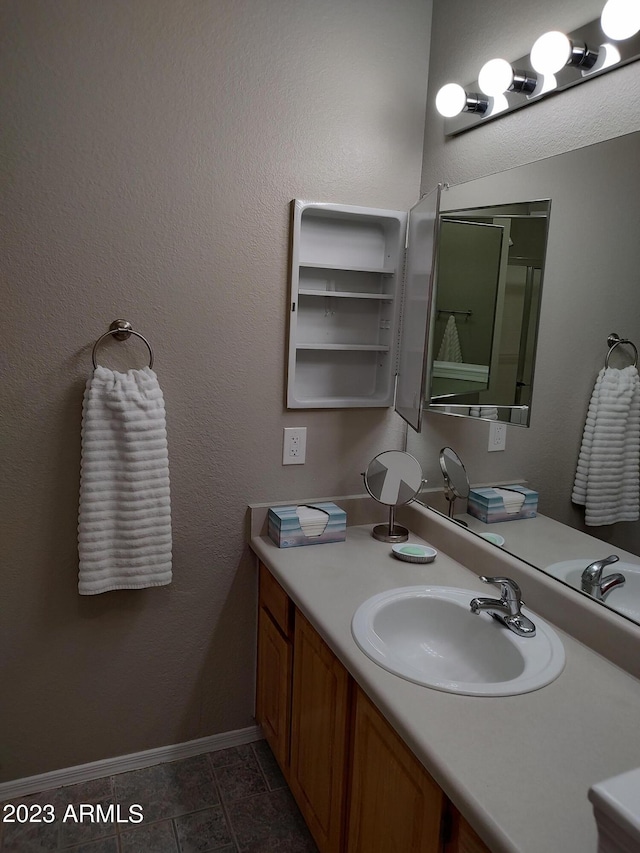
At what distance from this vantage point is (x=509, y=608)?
1386mm

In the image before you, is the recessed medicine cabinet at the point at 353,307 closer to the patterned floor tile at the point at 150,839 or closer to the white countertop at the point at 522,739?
the white countertop at the point at 522,739

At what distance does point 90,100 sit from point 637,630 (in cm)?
187

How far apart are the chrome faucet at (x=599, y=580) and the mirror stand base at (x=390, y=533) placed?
679mm

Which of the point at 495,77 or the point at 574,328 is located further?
the point at 495,77

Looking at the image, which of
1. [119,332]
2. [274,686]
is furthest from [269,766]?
[119,332]

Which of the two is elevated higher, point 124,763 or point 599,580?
point 599,580

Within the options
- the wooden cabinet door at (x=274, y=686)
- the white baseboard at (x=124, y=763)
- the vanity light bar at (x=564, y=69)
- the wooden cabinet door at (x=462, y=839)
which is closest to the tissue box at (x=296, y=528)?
the wooden cabinet door at (x=274, y=686)

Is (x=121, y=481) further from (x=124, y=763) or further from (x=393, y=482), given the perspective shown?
(x=124, y=763)

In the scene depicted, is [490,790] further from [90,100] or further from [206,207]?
[90,100]

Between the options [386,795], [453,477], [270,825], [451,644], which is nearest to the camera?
[386,795]

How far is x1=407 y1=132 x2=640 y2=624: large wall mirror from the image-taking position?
1271mm

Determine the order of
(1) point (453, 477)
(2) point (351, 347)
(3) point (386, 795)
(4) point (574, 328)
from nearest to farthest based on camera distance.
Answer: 1. (3) point (386, 795)
2. (4) point (574, 328)
3. (1) point (453, 477)
4. (2) point (351, 347)

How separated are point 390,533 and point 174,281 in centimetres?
105

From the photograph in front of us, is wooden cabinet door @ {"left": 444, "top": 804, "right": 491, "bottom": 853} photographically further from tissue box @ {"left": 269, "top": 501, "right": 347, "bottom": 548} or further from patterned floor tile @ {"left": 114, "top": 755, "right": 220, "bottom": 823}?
patterned floor tile @ {"left": 114, "top": 755, "right": 220, "bottom": 823}
